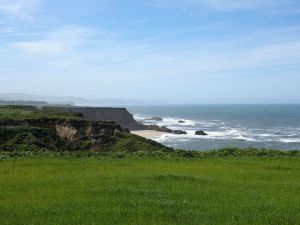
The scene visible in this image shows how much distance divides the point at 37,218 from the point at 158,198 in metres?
3.76

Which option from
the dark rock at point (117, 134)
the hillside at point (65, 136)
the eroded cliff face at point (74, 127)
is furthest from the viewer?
the eroded cliff face at point (74, 127)

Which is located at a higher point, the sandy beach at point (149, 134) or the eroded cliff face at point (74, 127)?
the eroded cliff face at point (74, 127)

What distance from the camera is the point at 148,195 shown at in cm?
1346

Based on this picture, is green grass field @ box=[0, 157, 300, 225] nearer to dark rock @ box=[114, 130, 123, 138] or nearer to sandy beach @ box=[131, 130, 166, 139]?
dark rock @ box=[114, 130, 123, 138]

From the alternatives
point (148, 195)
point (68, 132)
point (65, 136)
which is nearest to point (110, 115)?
point (68, 132)

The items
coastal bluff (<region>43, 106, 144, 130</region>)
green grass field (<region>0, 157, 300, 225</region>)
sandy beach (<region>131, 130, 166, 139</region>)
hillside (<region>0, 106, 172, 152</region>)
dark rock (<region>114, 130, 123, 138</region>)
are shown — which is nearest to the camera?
green grass field (<region>0, 157, 300, 225</region>)

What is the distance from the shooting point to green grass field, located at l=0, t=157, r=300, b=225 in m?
10.8

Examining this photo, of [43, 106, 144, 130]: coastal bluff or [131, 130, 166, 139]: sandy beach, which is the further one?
[43, 106, 144, 130]: coastal bluff

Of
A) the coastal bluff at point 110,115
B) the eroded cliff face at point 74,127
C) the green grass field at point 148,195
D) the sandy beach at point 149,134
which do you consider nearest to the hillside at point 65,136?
the eroded cliff face at point 74,127

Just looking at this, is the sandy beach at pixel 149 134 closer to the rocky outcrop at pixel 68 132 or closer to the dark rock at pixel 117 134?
the dark rock at pixel 117 134

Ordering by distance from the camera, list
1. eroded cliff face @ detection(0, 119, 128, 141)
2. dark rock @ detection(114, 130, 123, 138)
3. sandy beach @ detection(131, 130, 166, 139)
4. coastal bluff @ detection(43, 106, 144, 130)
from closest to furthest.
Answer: dark rock @ detection(114, 130, 123, 138)
eroded cliff face @ detection(0, 119, 128, 141)
sandy beach @ detection(131, 130, 166, 139)
coastal bluff @ detection(43, 106, 144, 130)

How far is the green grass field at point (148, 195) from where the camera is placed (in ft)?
35.5

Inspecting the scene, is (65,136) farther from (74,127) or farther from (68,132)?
(74,127)

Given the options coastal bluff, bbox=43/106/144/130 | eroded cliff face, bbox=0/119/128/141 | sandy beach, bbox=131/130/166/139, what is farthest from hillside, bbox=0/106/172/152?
coastal bluff, bbox=43/106/144/130
